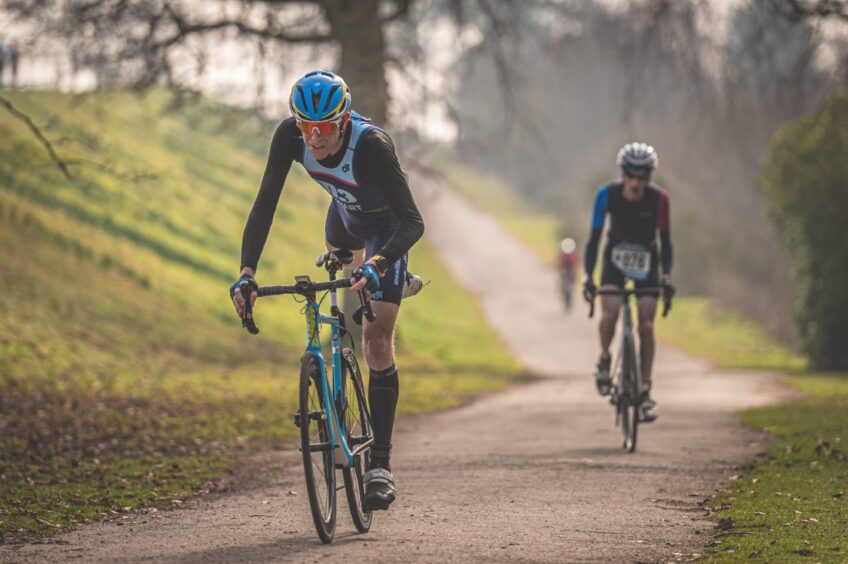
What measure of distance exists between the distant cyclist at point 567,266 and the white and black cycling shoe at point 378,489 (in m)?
27.3

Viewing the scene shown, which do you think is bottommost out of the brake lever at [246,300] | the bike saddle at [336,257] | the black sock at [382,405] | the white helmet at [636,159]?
the black sock at [382,405]

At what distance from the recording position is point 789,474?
8883mm

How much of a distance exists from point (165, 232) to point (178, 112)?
6826 mm

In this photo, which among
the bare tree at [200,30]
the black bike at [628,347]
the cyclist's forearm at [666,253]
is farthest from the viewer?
the bare tree at [200,30]

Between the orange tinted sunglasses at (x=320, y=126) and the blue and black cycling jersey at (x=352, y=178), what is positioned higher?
the orange tinted sunglasses at (x=320, y=126)

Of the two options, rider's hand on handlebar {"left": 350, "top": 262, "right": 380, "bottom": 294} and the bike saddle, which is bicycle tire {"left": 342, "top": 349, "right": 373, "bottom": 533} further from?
rider's hand on handlebar {"left": 350, "top": 262, "right": 380, "bottom": 294}

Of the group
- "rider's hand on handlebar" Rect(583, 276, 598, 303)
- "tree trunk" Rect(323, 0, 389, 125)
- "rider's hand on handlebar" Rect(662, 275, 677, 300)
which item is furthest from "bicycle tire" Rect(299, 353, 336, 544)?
"tree trunk" Rect(323, 0, 389, 125)

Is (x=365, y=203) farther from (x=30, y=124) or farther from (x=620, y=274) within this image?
(x=30, y=124)

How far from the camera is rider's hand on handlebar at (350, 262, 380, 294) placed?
5812 millimetres

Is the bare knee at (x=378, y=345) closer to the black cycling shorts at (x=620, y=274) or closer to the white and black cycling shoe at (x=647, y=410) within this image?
the white and black cycling shoe at (x=647, y=410)

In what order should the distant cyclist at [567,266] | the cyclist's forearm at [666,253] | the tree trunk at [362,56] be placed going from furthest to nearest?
the distant cyclist at [567,266]
the tree trunk at [362,56]
the cyclist's forearm at [666,253]

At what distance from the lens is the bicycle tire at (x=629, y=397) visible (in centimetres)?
1023

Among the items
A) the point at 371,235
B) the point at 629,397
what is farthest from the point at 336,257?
the point at 629,397

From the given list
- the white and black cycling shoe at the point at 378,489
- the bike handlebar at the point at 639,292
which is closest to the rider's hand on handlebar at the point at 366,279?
the white and black cycling shoe at the point at 378,489
